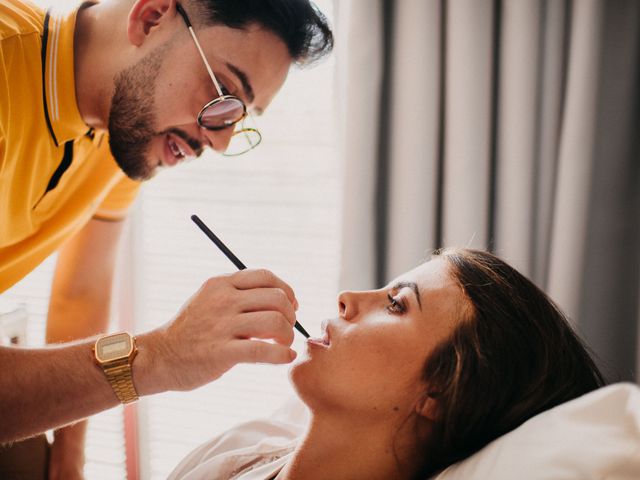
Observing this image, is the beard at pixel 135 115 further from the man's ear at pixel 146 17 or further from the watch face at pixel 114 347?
the watch face at pixel 114 347

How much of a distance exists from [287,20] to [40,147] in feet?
2.24

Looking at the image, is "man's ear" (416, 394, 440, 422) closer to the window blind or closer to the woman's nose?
the woman's nose

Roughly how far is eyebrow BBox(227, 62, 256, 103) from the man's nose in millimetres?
94

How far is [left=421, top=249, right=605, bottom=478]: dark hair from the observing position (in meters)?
1.07

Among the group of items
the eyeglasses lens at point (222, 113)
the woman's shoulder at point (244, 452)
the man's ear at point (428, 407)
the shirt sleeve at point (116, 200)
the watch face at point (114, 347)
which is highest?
the eyeglasses lens at point (222, 113)

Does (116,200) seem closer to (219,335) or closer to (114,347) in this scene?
(114,347)

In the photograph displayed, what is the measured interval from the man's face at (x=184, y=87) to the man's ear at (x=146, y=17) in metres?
0.03

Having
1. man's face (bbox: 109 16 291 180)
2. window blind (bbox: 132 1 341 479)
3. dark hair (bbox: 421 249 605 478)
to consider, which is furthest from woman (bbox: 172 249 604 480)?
window blind (bbox: 132 1 341 479)

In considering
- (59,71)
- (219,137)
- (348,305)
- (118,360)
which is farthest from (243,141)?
(118,360)

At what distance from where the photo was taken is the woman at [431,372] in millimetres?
1080

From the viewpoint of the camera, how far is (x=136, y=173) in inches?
58.3

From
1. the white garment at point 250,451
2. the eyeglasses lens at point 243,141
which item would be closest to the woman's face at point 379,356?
the white garment at point 250,451

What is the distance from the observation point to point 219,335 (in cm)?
100

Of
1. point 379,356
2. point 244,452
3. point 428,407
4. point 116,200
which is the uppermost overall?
point 116,200
